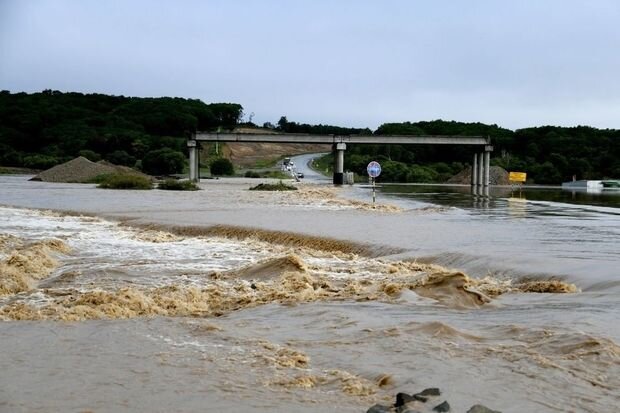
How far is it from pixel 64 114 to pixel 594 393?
603ft

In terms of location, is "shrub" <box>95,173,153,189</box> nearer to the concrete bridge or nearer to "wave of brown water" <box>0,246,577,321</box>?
the concrete bridge

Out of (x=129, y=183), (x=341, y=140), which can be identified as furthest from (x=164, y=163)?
(x=129, y=183)

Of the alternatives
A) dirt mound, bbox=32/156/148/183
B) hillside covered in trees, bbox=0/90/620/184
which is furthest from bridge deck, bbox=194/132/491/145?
hillside covered in trees, bbox=0/90/620/184

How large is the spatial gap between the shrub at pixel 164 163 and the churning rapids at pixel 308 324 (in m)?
100

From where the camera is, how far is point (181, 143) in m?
148

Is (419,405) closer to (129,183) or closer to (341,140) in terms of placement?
(129,183)

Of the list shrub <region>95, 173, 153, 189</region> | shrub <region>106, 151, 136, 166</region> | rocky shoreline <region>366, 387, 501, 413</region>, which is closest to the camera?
rocky shoreline <region>366, 387, 501, 413</region>

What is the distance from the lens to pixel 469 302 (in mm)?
11484

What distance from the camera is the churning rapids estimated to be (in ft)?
21.9

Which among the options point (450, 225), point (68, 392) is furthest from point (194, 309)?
point (450, 225)

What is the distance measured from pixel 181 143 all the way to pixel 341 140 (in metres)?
60.6

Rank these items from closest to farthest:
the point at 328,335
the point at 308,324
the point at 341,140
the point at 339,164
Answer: the point at 328,335 → the point at 308,324 → the point at 339,164 → the point at 341,140

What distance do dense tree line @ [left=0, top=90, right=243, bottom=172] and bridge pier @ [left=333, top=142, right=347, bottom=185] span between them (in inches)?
1453

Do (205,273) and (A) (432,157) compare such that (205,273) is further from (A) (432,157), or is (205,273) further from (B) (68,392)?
(A) (432,157)
